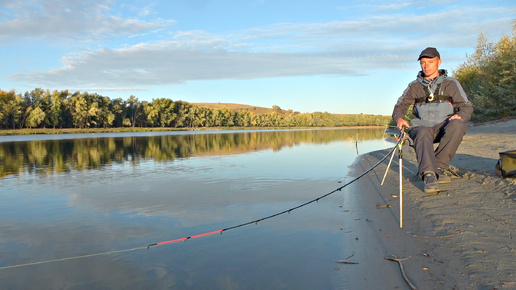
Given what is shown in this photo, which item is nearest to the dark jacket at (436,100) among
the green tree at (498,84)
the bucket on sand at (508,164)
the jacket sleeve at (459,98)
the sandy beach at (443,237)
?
the jacket sleeve at (459,98)

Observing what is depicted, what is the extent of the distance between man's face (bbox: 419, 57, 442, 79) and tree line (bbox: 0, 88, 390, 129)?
86.7 meters

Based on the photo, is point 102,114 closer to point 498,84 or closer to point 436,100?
point 498,84

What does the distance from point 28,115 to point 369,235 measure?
306 feet

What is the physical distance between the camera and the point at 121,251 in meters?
5.08

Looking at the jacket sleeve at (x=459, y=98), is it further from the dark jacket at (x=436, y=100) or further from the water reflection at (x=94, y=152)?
the water reflection at (x=94, y=152)

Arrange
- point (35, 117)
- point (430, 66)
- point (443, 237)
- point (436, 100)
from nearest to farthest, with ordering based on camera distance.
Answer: point (443, 237) < point (430, 66) < point (436, 100) < point (35, 117)

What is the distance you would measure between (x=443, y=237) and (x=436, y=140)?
114 inches

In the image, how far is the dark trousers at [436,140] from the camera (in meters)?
5.76

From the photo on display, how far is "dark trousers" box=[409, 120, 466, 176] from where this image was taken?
576 centimetres

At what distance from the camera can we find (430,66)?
6.21 metres

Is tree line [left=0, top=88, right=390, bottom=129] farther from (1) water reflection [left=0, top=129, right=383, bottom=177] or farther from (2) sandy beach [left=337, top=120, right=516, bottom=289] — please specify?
(2) sandy beach [left=337, top=120, right=516, bottom=289]

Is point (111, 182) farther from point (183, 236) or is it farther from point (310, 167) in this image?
point (310, 167)

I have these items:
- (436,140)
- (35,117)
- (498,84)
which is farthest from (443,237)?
(35,117)

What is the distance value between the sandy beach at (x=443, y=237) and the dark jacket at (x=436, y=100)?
125 centimetres
